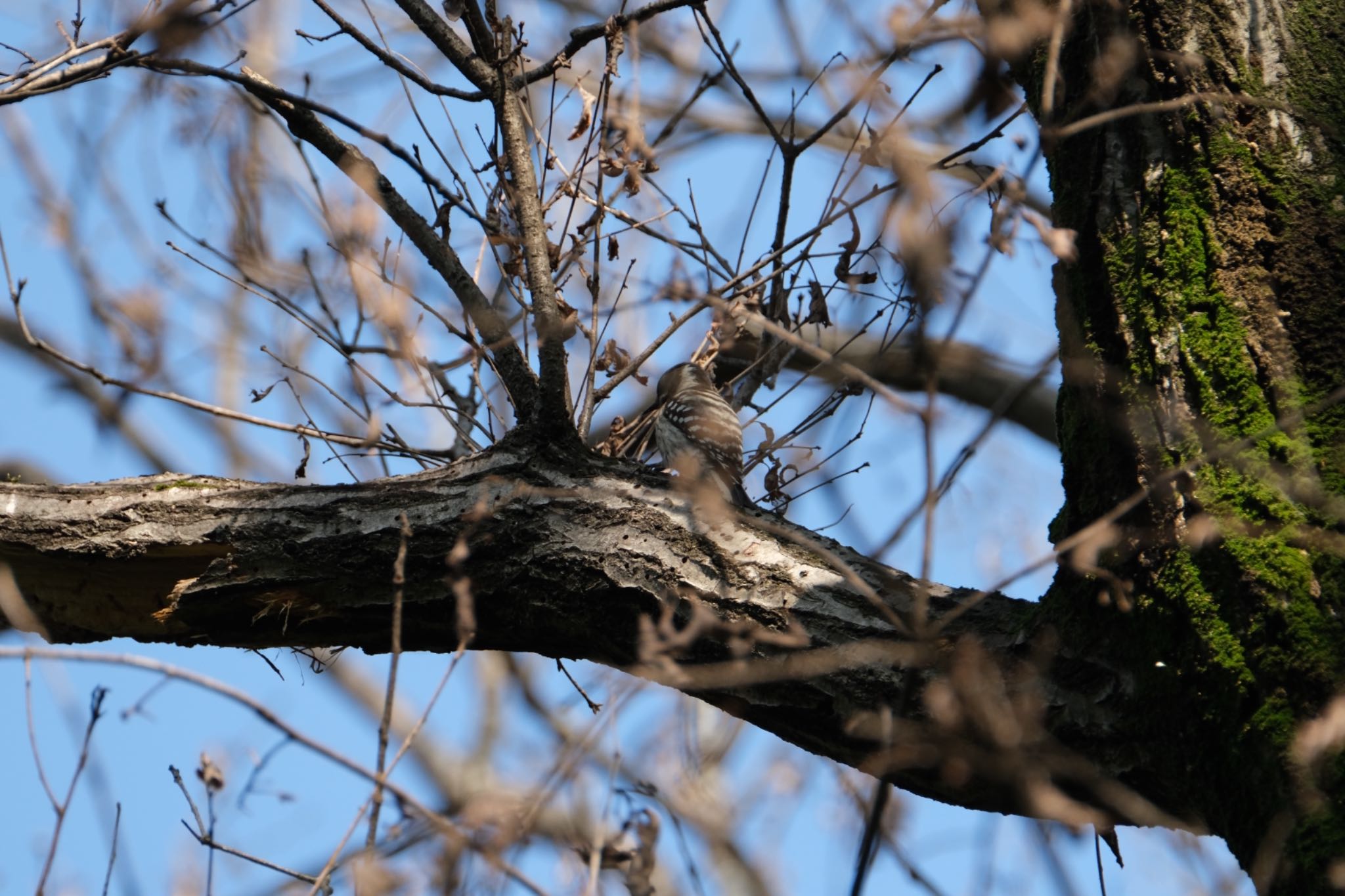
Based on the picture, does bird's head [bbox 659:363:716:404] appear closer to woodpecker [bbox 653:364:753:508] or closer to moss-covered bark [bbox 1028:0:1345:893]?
woodpecker [bbox 653:364:753:508]

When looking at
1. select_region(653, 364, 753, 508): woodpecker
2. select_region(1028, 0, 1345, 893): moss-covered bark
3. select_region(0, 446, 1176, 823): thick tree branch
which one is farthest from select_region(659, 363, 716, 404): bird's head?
select_region(1028, 0, 1345, 893): moss-covered bark

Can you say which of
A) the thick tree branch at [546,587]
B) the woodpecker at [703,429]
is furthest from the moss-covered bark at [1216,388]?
the woodpecker at [703,429]

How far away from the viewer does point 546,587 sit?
2990 millimetres

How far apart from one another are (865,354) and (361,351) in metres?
3.68

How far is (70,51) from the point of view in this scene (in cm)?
293

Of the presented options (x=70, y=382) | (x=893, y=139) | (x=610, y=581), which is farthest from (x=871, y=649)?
(x=70, y=382)

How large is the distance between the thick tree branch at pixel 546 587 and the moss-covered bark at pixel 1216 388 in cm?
20

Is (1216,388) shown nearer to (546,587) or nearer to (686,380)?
(546,587)

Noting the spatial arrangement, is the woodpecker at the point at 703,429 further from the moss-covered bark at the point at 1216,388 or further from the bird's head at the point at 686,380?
the moss-covered bark at the point at 1216,388

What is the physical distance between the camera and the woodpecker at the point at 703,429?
4715 mm

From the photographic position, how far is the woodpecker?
4715 mm

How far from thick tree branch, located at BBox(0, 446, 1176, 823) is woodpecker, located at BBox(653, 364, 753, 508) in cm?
150

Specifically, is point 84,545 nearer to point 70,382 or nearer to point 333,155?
point 333,155

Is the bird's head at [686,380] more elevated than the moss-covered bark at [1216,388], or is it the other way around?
the bird's head at [686,380]
